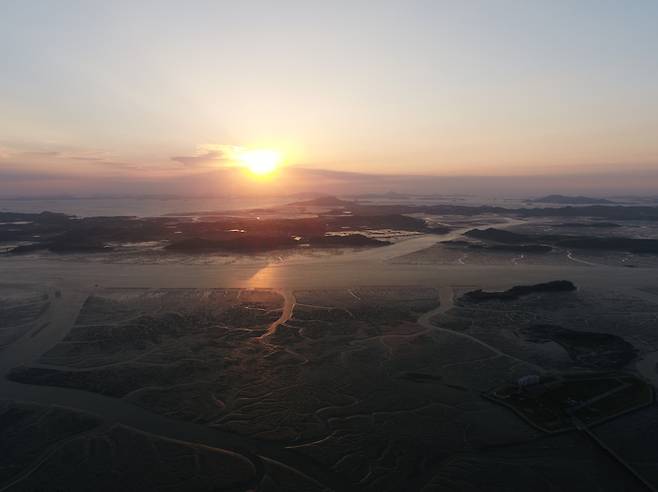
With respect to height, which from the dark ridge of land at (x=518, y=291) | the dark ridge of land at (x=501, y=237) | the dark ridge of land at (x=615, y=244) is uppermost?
the dark ridge of land at (x=501, y=237)

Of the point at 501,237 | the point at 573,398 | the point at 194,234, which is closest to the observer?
the point at 573,398

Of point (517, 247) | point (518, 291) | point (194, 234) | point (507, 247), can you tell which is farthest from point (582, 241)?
point (194, 234)

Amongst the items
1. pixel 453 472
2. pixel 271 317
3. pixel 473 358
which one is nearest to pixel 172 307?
pixel 271 317

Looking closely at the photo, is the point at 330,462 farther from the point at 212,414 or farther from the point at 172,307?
the point at 172,307

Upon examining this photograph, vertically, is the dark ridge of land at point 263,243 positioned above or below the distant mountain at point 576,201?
below

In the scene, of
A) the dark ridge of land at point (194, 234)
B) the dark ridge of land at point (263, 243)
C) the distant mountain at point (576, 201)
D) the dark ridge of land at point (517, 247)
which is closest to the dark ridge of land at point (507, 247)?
the dark ridge of land at point (517, 247)

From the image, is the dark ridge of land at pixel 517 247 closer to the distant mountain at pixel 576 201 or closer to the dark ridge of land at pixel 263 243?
the dark ridge of land at pixel 263 243

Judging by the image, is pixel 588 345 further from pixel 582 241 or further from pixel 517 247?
pixel 582 241

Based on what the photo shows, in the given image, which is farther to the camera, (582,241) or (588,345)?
(582,241)
